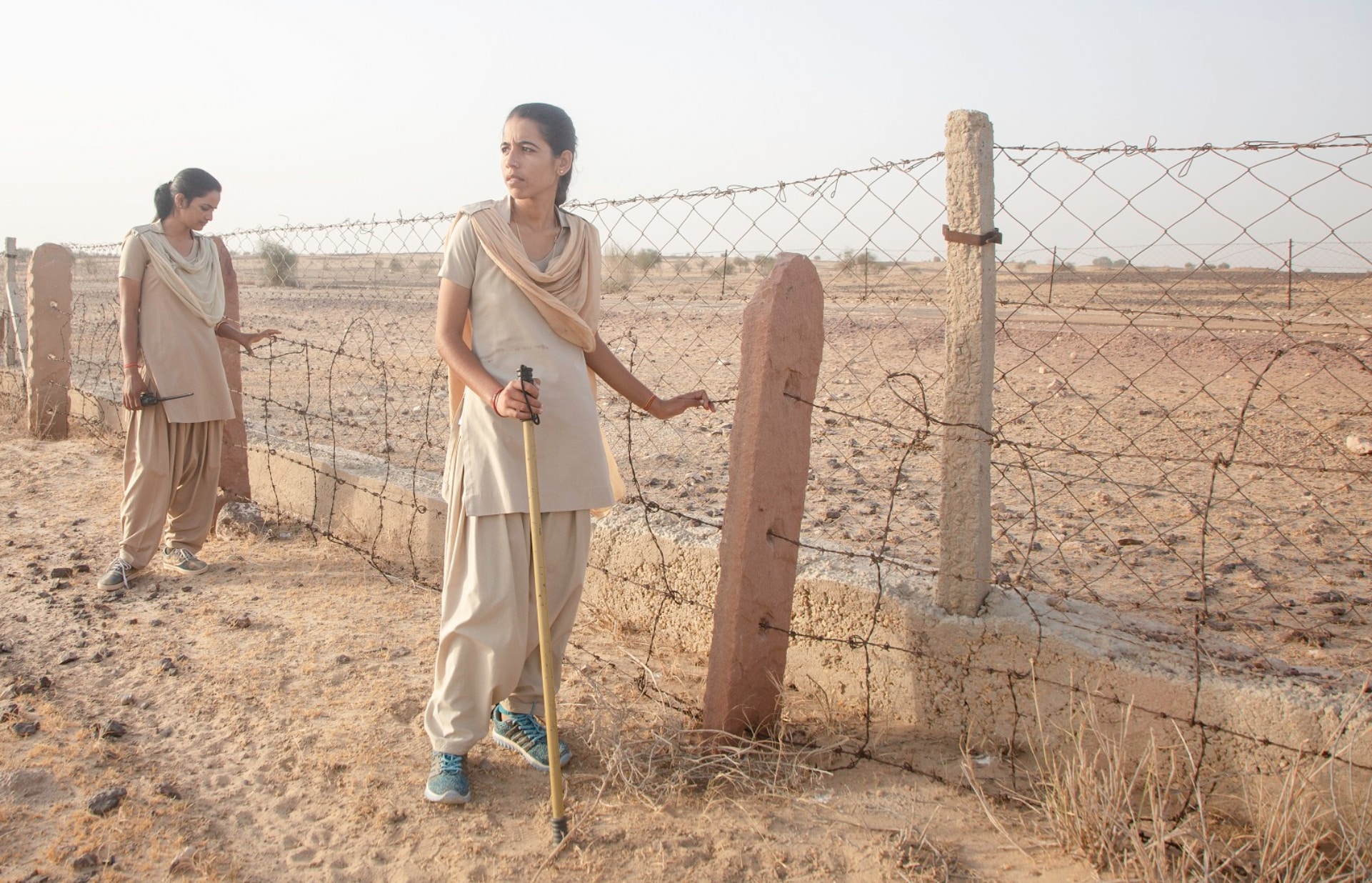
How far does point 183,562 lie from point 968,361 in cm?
380

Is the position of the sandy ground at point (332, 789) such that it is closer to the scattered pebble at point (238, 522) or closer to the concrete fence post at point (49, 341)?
the scattered pebble at point (238, 522)

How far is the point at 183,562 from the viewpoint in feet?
15.3

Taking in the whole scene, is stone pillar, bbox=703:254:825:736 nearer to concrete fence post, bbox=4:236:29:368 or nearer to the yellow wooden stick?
the yellow wooden stick

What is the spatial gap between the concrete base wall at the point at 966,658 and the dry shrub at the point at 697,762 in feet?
0.91

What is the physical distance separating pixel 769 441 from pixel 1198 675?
4.02 feet

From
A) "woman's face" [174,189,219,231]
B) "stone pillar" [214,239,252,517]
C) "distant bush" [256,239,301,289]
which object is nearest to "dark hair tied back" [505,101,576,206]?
"woman's face" [174,189,219,231]

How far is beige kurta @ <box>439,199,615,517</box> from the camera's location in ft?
8.72

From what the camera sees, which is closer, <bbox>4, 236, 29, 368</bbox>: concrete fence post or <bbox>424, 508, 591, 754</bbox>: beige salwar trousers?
<bbox>424, 508, 591, 754</bbox>: beige salwar trousers

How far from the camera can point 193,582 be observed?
456 centimetres

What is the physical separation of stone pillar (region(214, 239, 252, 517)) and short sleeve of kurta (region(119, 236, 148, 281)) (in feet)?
2.60

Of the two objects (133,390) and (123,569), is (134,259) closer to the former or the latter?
(133,390)

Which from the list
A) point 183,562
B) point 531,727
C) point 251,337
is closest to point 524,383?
point 531,727

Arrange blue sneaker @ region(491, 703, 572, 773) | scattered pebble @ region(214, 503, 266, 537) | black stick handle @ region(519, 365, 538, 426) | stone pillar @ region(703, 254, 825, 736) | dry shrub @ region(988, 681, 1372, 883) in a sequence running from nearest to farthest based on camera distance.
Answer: dry shrub @ region(988, 681, 1372, 883) → black stick handle @ region(519, 365, 538, 426) → stone pillar @ region(703, 254, 825, 736) → blue sneaker @ region(491, 703, 572, 773) → scattered pebble @ region(214, 503, 266, 537)

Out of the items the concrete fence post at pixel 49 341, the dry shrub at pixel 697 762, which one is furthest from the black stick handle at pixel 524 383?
the concrete fence post at pixel 49 341
